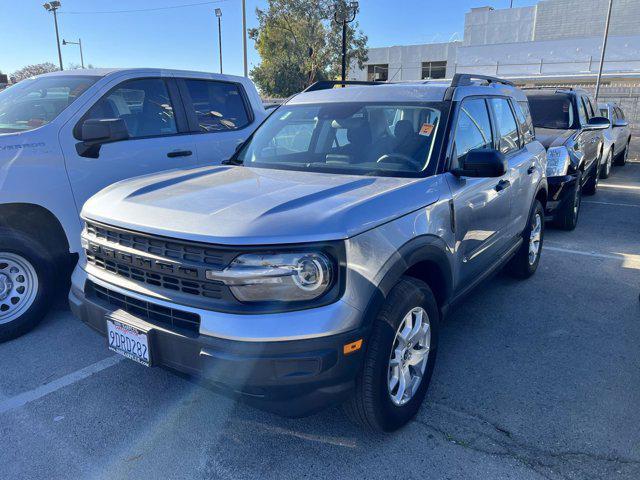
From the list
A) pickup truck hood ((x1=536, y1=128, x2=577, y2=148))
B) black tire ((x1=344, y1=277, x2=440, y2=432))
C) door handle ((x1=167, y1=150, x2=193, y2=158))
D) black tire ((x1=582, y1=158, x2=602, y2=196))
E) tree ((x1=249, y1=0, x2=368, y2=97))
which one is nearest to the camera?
black tire ((x1=344, y1=277, x2=440, y2=432))

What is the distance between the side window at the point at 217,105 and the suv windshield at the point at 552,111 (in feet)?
17.5

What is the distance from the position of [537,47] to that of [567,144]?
145 feet

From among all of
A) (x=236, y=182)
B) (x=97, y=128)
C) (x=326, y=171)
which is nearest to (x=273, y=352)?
(x=236, y=182)

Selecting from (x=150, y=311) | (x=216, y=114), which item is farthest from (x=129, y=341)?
(x=216, y=114)

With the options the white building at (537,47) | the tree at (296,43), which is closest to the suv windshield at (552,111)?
the tree at (296,43)

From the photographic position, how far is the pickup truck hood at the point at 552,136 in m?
7.15

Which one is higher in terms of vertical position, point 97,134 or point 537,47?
point 537,47

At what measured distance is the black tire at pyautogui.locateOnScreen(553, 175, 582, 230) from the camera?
23.1 ft

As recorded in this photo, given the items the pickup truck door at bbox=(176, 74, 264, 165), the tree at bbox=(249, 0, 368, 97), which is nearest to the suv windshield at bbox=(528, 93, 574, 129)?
the pickup truck door at bbox=(176, 74, 264, 165)

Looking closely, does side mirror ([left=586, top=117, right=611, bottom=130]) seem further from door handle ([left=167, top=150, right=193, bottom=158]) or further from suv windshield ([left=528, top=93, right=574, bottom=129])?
door handle ([left=167, top=150, right=193, bottom=158])

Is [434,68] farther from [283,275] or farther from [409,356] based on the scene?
[283,275]

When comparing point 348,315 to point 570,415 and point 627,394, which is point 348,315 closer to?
point 570,415

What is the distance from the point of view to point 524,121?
16.9ft

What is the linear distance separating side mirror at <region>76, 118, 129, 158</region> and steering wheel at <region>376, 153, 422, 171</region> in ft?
7.35
